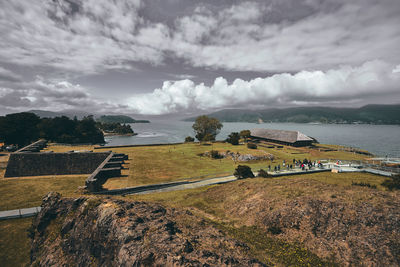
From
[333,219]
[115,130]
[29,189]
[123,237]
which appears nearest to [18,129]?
[29,189]

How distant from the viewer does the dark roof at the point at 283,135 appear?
71.3 metres

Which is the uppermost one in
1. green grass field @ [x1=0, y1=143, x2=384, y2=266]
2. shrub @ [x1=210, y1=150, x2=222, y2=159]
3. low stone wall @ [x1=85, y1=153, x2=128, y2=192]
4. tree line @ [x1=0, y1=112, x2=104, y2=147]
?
tree line @ [x1=0, y1=112, x2=104, y2=147]

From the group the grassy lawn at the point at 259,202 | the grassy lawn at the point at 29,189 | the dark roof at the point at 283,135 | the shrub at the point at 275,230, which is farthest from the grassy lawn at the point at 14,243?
the dark roof at the point at 283,135

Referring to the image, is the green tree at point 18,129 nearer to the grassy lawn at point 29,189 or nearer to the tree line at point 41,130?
the tree line at point 41,130

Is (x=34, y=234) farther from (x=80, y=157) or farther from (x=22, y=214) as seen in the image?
(x=80, y=157)

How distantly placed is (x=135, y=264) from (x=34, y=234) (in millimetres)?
15883

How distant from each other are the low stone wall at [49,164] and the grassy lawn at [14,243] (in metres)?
19.1

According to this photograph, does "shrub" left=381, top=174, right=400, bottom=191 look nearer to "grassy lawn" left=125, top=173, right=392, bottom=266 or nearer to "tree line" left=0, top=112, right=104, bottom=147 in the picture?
"grassy lawn" left=125, top=173, right=392, bottom=266

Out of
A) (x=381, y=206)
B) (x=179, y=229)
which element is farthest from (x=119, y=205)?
(x=381, y=206)

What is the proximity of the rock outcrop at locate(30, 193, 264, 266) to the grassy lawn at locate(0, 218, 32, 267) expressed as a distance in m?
1.44

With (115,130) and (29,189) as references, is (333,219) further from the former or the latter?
(115,130)

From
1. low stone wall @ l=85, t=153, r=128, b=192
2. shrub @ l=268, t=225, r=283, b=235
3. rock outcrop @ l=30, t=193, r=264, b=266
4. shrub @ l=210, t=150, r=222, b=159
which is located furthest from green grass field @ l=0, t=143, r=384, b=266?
shrub @ l=210, t=150, r=222, b=159

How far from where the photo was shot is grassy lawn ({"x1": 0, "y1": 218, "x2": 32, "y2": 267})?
628 inches

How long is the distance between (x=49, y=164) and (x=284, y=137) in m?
81.8
